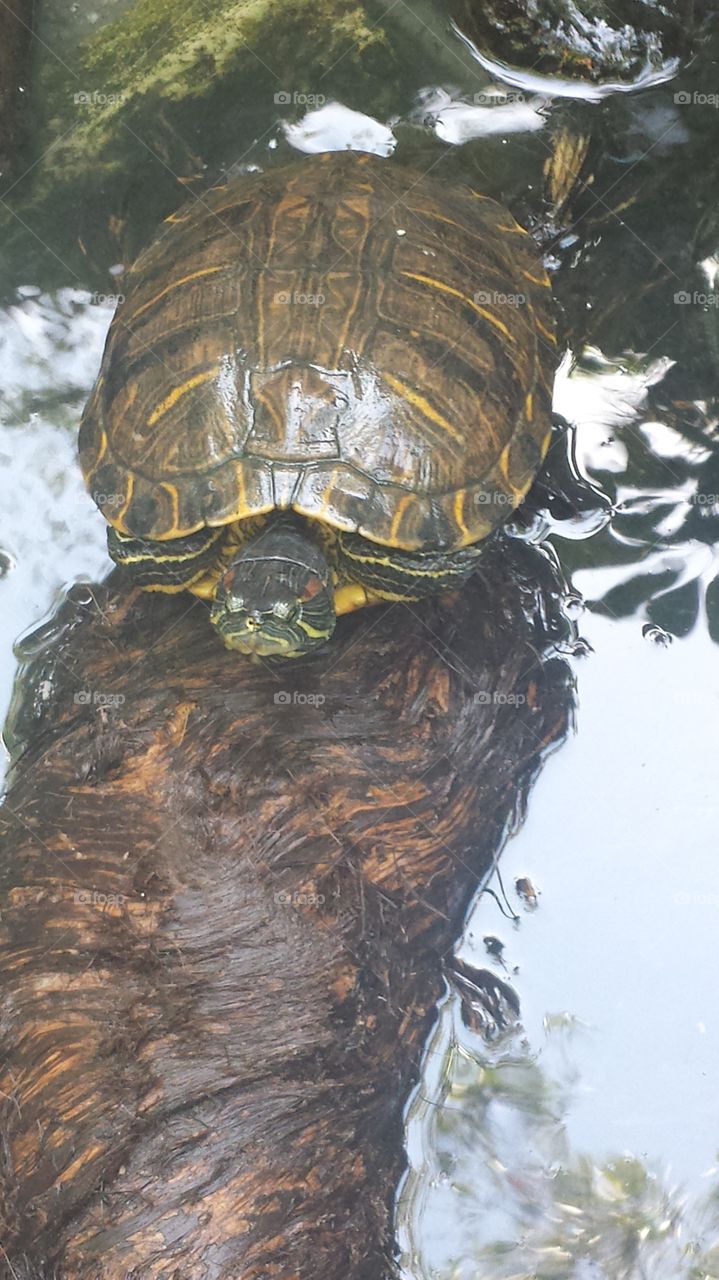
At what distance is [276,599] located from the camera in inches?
121

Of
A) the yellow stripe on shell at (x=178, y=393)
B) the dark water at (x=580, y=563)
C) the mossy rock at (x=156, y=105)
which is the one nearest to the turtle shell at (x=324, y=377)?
the yellow stripe on shell at (x=178, y=393)

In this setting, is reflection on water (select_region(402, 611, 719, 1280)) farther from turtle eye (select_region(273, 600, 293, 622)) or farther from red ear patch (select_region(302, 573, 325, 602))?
turtle eye (select_region(273, 600, 293, 622))

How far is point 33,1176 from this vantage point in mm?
2518

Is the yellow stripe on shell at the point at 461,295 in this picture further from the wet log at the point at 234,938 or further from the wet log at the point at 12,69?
the wet log at the point at 12,69

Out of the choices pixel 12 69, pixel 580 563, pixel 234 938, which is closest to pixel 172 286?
pixel 12 69

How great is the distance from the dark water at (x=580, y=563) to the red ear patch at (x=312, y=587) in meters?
1.19

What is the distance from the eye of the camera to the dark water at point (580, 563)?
3479 millimetres

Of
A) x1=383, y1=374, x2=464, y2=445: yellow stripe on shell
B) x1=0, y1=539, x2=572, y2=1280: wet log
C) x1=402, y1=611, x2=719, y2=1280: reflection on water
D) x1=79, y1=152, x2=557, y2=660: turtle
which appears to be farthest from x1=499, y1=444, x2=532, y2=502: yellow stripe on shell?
x1=402, y1=611, x2=719, y2=1280: reflection on water

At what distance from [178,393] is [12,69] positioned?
83.2 inches

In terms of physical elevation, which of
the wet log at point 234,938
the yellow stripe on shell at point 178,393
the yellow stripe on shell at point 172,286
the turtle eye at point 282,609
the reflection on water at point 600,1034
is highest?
the yellow stripe on shell at point 172,286

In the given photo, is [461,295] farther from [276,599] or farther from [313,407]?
[276,599]

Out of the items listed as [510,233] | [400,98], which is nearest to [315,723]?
[510,233]

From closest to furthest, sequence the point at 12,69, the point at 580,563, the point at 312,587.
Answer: the point at 312,587, the point at 580,563, the point at 12,69

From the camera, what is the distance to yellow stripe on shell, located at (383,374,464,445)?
3.31 m
